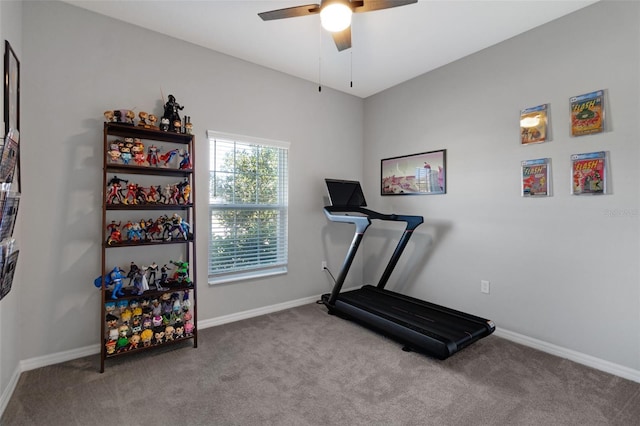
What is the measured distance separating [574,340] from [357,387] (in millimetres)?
1894

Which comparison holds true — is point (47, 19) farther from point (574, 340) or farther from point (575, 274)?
point (574, 340)

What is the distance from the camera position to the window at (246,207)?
3109mm

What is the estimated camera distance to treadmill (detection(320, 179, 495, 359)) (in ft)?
7.88

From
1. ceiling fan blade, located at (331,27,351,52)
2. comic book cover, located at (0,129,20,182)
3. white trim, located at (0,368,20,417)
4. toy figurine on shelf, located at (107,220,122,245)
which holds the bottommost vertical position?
white trim, located at (0,368,20,417)

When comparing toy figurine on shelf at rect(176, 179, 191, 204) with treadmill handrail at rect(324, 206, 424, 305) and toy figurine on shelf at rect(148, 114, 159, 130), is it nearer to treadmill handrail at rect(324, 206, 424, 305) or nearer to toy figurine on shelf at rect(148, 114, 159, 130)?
toy figurine on shelf at rect(148, 114, 159, 130)

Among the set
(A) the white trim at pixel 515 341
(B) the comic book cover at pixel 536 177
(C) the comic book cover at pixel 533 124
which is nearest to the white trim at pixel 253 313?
(A) the white trim at pixel 515 341

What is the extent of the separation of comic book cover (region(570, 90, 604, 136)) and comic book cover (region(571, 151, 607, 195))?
20 centimetres

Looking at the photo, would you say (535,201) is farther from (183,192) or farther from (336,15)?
(183,192)

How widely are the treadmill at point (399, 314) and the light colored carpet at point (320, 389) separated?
0.17 metres

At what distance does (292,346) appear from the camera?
2.65 metres

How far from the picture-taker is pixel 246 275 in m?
3.33

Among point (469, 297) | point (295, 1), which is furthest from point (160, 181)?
point (469, 297)

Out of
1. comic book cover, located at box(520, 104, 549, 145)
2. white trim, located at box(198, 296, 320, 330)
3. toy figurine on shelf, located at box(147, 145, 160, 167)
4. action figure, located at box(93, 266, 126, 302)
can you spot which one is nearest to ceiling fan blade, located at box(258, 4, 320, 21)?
toy figurine on shelf, located at box(147, 145, 160, 167)

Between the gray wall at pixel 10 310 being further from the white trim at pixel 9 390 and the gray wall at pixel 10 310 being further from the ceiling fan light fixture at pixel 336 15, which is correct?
the ceiling fan light fixture at pixel 336 15
